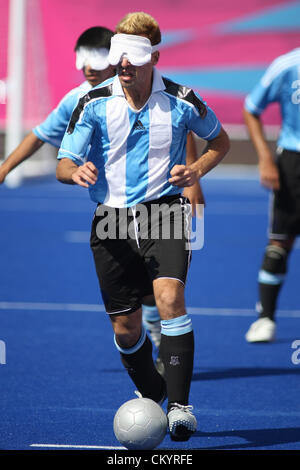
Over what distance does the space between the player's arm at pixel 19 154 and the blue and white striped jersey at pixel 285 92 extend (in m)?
2.18

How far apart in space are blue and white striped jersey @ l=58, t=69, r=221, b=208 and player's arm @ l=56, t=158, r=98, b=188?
6 cm

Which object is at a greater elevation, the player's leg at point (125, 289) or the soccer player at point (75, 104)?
the soccer player at point (75, 104)

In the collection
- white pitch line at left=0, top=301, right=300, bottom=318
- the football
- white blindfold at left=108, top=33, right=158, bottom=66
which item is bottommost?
white pitch line at left=0, top=301, right=300, bottom=318

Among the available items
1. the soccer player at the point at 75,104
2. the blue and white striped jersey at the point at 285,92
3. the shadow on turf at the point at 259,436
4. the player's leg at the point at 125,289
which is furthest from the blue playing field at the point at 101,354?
the blue and white striped jersey at the point at 285,92

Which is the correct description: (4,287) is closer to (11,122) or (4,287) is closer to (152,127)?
(152,127)

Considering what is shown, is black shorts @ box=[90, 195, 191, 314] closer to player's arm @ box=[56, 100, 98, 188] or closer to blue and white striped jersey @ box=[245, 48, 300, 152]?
player's arm @ box=[56, 100, 98, 188]

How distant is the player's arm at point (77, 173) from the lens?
4.61 meters

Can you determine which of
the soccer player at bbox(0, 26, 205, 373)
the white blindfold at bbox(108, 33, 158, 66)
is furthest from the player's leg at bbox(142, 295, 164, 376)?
the white blindfold at bbox(108, 33, 158, 66)

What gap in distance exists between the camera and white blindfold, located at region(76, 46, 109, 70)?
6.13 meters

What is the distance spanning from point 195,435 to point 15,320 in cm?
350

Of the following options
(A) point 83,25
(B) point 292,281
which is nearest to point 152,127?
(B) point 292,281

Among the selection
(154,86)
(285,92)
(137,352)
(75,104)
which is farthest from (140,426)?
(285,92)

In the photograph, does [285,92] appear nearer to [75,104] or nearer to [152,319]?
[75,104]

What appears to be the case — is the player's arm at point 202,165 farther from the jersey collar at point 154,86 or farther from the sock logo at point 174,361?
the sock logo at point 174,361
